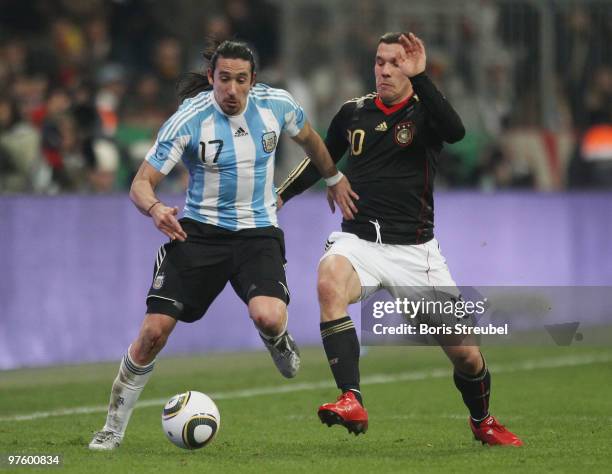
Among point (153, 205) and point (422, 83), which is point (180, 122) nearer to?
point (153, 205)

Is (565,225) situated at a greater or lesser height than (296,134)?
lesser

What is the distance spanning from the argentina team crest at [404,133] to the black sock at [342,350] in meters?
1.19

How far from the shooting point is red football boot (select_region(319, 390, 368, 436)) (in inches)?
295

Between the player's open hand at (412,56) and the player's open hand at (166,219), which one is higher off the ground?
the player's open hand at (412,56)

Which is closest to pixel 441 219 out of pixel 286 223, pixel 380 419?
pixel 286 223

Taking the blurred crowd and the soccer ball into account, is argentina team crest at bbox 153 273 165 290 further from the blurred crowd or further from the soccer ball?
the blurred crowd

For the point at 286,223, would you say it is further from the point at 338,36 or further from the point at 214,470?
the point at 214,470

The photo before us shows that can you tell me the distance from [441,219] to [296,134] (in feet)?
23.1

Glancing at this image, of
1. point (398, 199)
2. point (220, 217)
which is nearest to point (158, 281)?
point (220, 217)

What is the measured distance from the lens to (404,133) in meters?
8.56

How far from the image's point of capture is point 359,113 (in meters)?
8.76

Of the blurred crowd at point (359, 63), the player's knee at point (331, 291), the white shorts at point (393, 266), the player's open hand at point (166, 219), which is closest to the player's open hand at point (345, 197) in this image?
the white shorts at point (393, 266)

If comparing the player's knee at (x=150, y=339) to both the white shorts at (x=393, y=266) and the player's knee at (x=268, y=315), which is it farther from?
the white shorts at (x=393, y=266)

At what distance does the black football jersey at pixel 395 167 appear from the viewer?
27.9 feet
